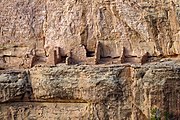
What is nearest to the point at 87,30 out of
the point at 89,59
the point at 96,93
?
the point at 89,59

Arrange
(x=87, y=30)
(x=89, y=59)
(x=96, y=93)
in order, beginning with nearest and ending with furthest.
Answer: (x=96, y=93)
(x=89, y=59)
(x=87, y=30)

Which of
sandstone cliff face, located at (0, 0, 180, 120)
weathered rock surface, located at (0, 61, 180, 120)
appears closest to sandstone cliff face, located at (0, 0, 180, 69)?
sandstone cliff face, located at (0, 0, 180, 120)

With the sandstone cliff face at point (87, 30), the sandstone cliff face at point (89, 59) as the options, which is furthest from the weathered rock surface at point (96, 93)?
the sandstone cliff face at point (87, 30)

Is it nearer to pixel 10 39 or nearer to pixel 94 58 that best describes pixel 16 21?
pixel 10 39

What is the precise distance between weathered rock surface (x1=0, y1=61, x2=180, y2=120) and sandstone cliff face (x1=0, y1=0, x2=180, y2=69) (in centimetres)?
74

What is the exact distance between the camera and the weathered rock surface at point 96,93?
14.0 m

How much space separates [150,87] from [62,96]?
2.96 m

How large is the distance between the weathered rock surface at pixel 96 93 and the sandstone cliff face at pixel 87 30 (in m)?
0.74

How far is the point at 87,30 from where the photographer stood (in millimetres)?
16203

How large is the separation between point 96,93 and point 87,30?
2274mm

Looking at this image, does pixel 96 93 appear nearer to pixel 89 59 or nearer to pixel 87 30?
pixel 89 59

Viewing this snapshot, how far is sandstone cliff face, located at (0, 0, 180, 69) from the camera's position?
49.2 ft

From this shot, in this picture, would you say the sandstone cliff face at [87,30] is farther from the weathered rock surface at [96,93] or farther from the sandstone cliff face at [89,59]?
the weathered rock surface at [96,93]

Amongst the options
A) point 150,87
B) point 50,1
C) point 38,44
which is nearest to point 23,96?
point 38,44
